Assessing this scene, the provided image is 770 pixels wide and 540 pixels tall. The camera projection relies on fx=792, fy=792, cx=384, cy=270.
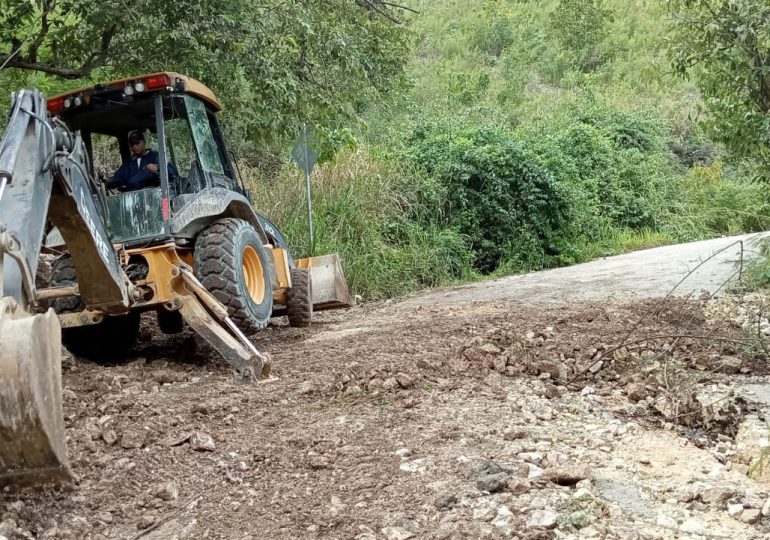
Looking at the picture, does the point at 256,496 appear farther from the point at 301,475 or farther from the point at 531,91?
the point at 531,91

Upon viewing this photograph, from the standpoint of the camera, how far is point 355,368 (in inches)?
196

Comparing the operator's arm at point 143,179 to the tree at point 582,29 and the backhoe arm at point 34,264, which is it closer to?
the backhoe arm at point 34,264

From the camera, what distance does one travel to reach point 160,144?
228 inches

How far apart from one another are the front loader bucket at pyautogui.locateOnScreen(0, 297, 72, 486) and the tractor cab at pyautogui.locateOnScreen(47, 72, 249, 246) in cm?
300

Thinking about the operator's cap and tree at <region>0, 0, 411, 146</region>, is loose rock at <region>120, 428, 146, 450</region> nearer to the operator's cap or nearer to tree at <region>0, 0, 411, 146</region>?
the operator's cap

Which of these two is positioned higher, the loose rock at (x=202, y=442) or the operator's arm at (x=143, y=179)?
the operator's arm at (x=143, y=179)

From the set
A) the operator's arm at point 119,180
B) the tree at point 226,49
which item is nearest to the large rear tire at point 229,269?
the operator's arm at point 119,180

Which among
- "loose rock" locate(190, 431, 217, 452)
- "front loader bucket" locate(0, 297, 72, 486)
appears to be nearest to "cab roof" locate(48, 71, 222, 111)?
"loose rock" locate(190, 431, 217, 452)

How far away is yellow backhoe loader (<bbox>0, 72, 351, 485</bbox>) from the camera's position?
254 centimetres

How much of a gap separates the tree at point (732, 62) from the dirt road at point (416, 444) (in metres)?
2.77

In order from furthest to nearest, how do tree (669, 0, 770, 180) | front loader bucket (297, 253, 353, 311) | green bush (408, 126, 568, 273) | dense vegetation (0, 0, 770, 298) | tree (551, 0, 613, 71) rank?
tree (551, 0, 613, 71)
green bush (408, 126, 568, 273)
front loader bucket (297, 253, 353, 311)
dense vegetation (0, 0, 770, 298)
tree (669, 0, 770, 180)

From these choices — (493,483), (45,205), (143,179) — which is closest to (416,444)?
(493,483)

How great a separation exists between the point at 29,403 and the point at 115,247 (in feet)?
9.64

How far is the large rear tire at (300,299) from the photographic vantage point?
24.5 feet
